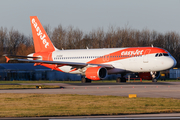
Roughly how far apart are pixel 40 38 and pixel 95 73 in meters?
14.3

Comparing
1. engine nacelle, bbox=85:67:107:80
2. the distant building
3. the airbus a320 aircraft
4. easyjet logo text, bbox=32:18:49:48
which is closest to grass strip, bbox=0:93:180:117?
engine nacelle, bbox=85:67:107:80

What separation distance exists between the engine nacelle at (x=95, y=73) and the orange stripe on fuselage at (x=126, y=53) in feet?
7.29

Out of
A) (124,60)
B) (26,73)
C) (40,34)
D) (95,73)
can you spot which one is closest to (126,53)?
(124,60)

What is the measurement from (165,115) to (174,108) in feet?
6.22

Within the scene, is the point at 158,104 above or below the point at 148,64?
below

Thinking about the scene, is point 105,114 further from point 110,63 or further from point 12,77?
A: point 12,77

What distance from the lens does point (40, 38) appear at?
47719mm

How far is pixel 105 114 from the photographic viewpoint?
506 inches

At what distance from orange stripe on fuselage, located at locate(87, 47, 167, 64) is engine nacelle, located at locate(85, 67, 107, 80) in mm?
2222

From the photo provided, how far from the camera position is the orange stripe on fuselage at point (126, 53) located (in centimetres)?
3770

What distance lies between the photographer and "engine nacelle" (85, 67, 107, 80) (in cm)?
3678

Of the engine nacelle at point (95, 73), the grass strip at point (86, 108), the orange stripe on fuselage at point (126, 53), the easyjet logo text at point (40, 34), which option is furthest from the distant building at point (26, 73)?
the grass strip at point (86, 108)

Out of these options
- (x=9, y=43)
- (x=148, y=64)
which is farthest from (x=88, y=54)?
(x=9, y=43)

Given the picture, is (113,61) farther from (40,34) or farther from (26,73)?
(26,73)
